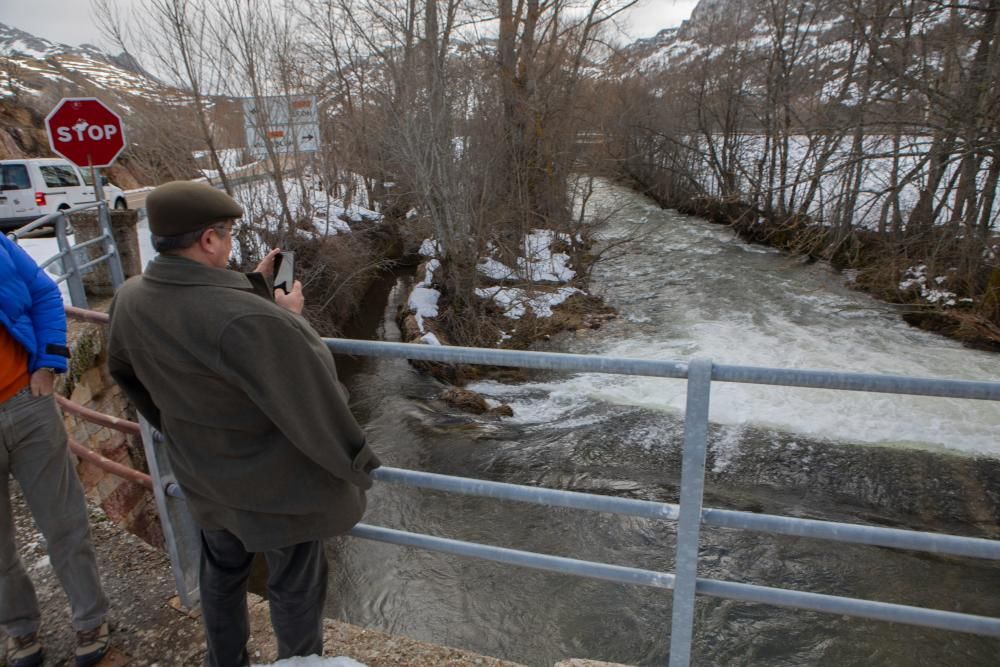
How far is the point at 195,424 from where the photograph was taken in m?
1.72

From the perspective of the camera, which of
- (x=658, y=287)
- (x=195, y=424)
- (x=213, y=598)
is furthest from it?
(x=658, y=287)

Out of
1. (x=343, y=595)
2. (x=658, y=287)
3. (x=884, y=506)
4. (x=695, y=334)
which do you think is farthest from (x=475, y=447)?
(x=658, y=287)

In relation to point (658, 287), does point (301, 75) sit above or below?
above

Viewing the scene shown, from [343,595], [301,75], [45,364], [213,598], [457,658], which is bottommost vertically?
[343,595]

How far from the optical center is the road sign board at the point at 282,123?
14688 millimetres

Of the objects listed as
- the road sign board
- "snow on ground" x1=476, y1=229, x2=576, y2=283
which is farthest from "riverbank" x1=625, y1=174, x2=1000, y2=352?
the road sign board

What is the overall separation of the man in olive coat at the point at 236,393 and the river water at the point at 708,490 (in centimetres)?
458

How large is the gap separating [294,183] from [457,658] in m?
14.9

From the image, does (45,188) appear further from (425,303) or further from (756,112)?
(756,112)

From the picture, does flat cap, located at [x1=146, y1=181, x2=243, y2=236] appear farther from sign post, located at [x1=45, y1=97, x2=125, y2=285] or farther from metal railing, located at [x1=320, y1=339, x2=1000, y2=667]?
sign post, located at [x1=45, y1=97, x2=125, y2=285]

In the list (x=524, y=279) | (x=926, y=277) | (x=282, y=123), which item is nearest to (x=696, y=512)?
(x=524, y=279)

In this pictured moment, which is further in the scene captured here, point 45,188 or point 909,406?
point 45,188

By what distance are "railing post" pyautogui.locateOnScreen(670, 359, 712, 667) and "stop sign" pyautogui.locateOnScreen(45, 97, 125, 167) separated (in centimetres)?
673

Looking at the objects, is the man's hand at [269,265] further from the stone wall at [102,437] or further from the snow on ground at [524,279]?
the snow on ground at [524,279]
